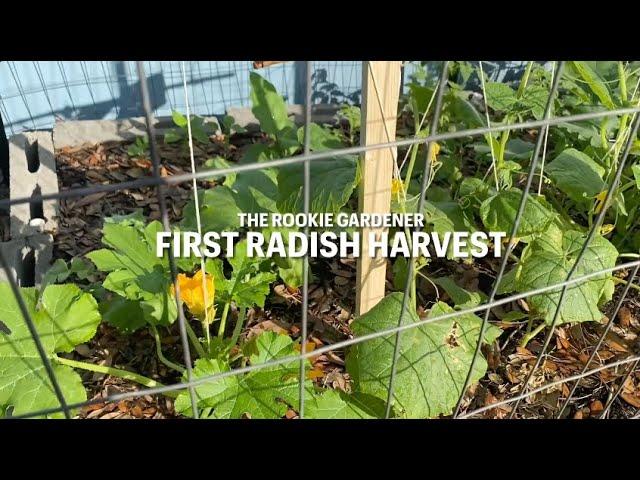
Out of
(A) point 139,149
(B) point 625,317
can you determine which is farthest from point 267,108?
(B) point 625,317

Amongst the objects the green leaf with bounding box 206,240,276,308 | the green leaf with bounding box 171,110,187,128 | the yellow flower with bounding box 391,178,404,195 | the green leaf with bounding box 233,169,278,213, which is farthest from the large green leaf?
the green leaf with bounding box 171,110,187,128

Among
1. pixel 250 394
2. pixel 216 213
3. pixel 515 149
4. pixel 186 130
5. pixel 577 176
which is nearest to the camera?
pixel 250 394

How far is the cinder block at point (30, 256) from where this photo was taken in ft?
6.42

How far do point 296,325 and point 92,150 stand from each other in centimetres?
136

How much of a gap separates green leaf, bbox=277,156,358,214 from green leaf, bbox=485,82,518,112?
513 mm

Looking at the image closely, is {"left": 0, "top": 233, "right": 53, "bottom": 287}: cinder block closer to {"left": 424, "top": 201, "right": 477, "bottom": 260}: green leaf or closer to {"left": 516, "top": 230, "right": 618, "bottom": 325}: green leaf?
{"left": 424, "top": 201, "right": 477, "bottom": 260}: green leaf

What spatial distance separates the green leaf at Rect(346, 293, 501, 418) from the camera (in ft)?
4.14

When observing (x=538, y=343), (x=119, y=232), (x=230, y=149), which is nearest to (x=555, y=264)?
(x=538, y=343)

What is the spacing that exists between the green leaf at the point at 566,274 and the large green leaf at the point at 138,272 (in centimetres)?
85

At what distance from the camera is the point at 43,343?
48.8 inches

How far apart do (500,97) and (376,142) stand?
0.57 metres

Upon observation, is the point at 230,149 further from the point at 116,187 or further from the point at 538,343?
the point at 116,187

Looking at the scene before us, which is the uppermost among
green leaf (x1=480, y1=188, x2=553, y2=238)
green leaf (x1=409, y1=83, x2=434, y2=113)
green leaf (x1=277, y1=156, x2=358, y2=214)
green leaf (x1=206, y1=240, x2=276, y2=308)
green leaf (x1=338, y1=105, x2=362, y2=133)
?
green leaf (x1=409, y1=83, x2=434, y2=113)

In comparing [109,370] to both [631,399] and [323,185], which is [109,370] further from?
[631,399]
